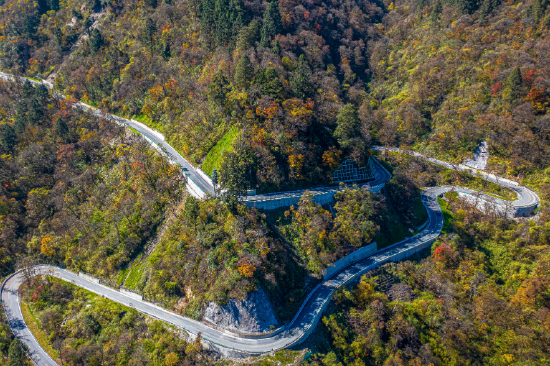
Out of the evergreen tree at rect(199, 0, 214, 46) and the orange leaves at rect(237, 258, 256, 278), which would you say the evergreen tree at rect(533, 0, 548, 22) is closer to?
the evergreen tree at rect(199, 0, 214, 46)

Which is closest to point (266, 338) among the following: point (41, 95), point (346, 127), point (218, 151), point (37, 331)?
point (218, 151)

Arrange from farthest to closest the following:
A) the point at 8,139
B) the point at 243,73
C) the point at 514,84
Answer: the point at 8,139 → the point at 514,84 → the point at 243,73

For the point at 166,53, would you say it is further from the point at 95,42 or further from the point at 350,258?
the point at 350,258

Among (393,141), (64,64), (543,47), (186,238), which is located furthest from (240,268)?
(64,64)

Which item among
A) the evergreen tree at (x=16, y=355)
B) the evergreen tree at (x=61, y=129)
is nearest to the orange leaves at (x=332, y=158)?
the evergreen tree at (x=16, y=355)

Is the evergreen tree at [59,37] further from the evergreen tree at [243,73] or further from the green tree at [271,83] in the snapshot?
the green tree at [271,83]
